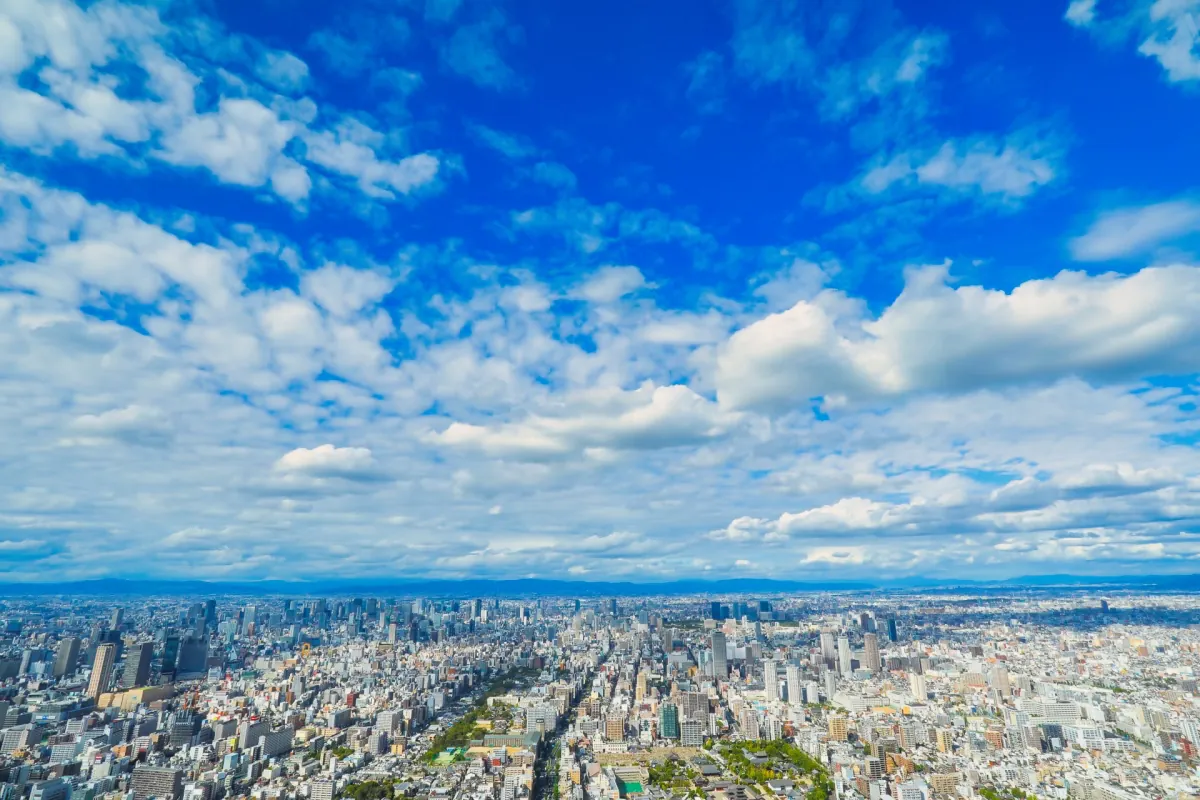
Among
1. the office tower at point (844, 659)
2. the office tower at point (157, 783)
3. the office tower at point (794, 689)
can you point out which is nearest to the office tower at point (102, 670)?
the office tower at point (157, 783)

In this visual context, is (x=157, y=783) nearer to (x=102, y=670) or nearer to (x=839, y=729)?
(x=102, y=670)

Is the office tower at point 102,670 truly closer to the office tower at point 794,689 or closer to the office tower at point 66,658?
the office tower at point 66,658

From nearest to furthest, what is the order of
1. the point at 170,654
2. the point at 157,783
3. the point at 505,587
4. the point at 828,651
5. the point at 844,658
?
the point at 157,783, the point at 170,654, the point at 844,658, the point at 828,651, the point at 505,587

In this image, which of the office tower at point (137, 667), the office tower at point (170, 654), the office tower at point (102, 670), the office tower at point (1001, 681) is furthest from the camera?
the office tower at point (170, 654)

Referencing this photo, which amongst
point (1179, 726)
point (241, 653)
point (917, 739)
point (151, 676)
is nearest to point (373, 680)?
point (151, 676)

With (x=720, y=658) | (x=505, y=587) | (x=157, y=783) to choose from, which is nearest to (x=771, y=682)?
(x=720, y=658)

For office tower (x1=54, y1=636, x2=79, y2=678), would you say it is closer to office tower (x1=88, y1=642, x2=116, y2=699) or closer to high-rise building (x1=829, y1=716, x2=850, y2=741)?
office tower (x1=88, y1=642, x2=116, y2=699)
